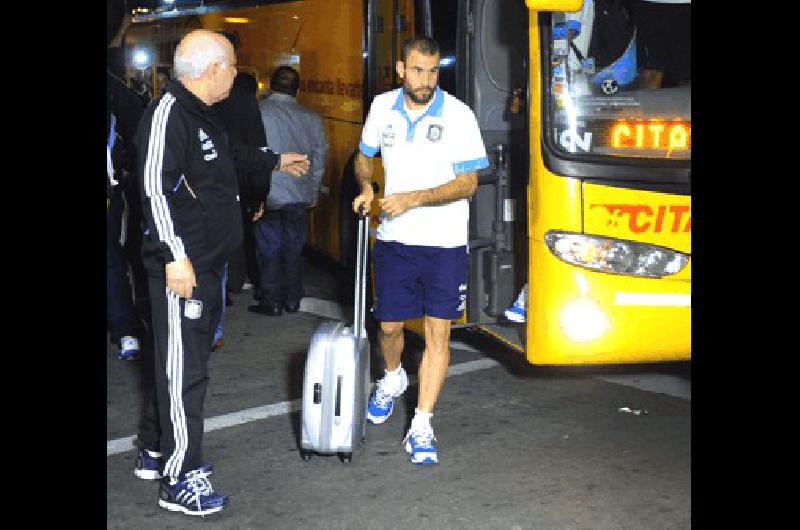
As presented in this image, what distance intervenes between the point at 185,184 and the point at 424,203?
4.17 feet

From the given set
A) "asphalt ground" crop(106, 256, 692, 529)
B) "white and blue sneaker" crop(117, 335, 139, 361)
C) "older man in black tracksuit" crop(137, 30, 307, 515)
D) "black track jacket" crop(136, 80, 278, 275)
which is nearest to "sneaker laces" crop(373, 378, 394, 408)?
"asphalt ground" crop(106, 256, 692, 529)

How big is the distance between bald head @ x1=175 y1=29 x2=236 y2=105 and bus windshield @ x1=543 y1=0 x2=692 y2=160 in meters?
2.19

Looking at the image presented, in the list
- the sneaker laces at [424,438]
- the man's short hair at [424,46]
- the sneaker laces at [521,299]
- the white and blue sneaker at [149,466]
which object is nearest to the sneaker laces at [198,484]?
the white and blue sneaker at [149,466]

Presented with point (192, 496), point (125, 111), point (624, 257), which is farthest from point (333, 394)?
point (125, 111)

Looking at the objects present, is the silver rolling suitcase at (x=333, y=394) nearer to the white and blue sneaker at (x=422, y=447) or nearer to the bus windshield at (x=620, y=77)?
the white and blue sneaker at (x=422, y=447)

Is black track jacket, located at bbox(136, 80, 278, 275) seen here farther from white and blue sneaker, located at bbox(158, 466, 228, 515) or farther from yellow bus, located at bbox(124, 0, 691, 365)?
yellow bus, located at bbox(124, 0, 691, 365)

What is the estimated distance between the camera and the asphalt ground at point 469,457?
5.61 metres

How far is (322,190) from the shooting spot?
37.1ft

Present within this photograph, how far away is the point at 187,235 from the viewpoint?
213 inches

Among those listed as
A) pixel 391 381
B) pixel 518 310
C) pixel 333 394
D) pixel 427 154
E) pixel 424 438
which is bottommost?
pixel 424 438

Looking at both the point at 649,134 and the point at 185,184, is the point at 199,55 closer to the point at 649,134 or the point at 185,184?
the point at 185,184

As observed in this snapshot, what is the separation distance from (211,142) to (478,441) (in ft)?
7.27

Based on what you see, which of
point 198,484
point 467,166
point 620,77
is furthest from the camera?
point 620,77

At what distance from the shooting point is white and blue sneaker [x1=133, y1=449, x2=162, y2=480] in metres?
6.06
